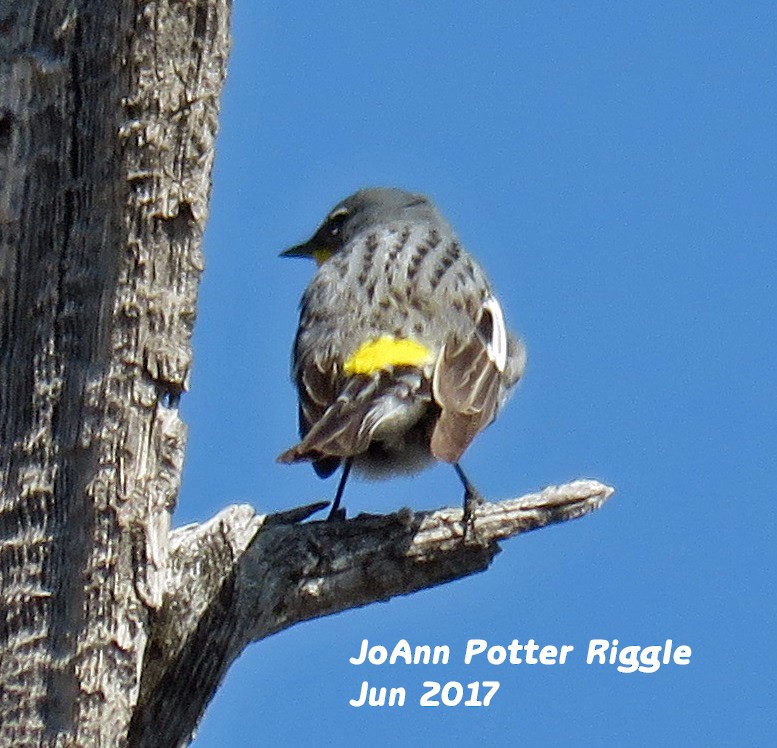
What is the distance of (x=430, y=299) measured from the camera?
26.9ft

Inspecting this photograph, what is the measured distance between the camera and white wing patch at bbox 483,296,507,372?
8125mm

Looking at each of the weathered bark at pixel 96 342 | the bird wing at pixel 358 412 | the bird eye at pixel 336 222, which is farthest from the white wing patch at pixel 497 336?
the weathered bark at pixel 96 342

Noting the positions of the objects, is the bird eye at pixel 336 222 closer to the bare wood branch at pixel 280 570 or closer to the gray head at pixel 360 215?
the gray head at pixel 360 215

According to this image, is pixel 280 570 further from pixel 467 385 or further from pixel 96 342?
pixel 467 385

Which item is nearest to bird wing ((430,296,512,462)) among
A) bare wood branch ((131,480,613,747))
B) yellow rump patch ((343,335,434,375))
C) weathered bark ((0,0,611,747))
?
yellow rump patch ((343,335,434,375))

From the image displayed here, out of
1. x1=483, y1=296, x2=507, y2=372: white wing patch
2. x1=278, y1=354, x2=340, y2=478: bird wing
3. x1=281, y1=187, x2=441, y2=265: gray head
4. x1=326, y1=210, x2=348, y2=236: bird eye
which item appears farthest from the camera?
x1=326, y1=210, x2=348, y2=236: bird eye

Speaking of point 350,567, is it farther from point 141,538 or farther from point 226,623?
point 141,538

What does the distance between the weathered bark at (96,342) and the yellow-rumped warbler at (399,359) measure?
52.8 inches

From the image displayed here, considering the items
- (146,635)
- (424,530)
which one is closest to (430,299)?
(424,530)

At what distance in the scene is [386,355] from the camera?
775 cm

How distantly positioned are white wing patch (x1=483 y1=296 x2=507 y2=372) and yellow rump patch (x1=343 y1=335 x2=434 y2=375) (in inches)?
17.5

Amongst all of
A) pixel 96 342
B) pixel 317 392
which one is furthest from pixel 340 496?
pixel 96 342

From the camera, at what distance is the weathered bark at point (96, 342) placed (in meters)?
5.27

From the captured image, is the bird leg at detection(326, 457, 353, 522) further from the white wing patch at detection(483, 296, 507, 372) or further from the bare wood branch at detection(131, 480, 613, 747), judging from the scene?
the white wing patch at detection(483, 296, 507, 372)
